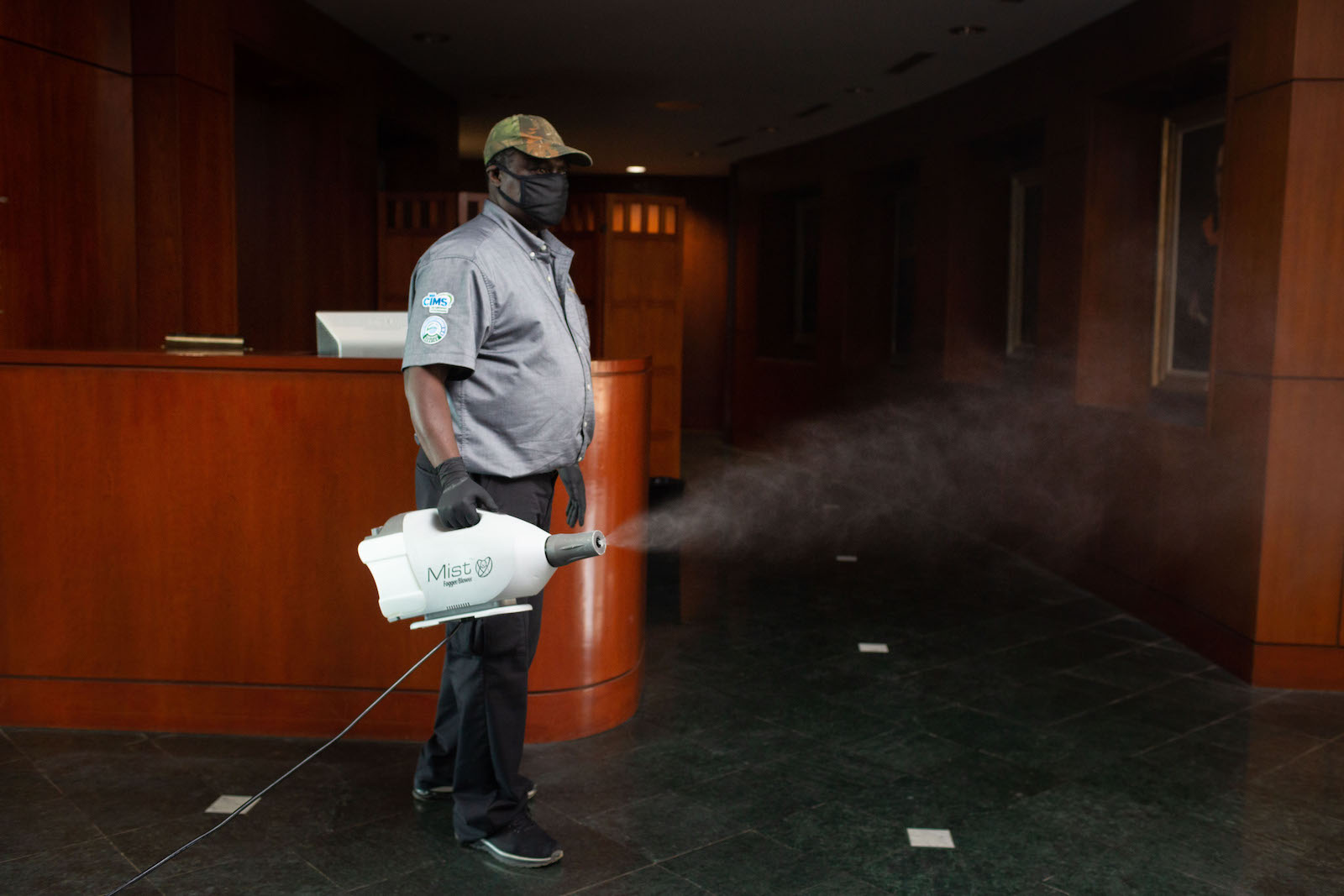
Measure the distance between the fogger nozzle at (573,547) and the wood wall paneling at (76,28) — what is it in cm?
276

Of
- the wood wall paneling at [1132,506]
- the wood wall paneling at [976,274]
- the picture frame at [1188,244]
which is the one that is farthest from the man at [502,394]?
the wood wall paneling at [976,274]

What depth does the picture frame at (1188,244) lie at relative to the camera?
455cm

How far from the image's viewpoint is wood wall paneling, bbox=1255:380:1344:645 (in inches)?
142

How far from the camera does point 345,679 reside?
2.96 metres

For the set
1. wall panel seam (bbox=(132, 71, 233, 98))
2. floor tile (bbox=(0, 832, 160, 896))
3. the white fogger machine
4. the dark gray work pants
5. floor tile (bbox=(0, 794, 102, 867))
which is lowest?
floor tile (bbox=(0, 832, 160, 896))

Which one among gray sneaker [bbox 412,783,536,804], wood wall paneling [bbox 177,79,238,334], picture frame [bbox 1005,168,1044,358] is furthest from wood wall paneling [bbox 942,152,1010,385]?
gray sneaker [bbox 412,783,536,804]

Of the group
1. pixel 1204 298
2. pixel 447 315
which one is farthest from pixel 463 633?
pixel 1204 298

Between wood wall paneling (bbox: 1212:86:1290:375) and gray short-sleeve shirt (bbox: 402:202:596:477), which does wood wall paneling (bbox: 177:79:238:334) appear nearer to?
gray short-sleeve shirt (bbox: 402:202:596:477)

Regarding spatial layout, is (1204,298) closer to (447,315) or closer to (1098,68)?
(1098,68)

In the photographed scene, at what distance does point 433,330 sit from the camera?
81.6 inches

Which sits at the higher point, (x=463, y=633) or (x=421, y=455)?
(x=421, y=455)

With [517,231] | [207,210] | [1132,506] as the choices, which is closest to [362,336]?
[517,231]

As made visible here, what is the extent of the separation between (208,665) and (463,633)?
1.13 m

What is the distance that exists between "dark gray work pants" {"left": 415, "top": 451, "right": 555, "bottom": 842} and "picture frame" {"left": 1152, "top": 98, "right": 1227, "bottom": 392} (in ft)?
11.4
